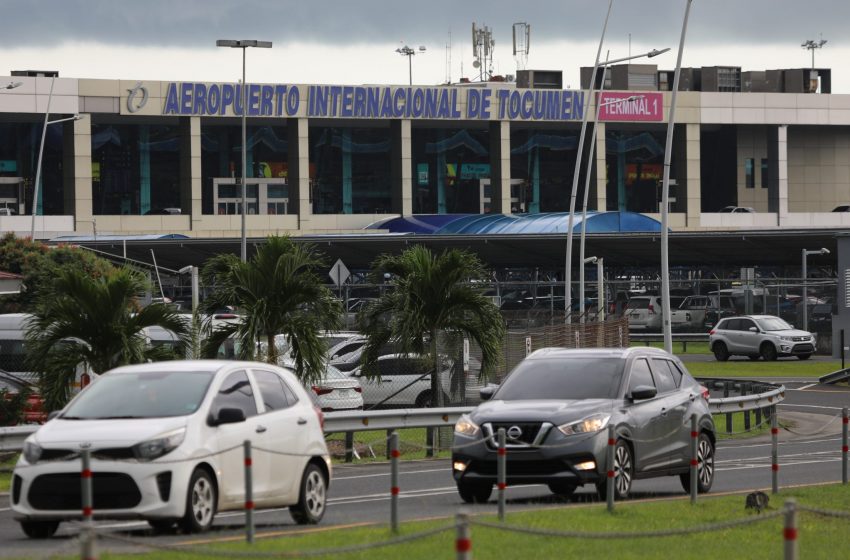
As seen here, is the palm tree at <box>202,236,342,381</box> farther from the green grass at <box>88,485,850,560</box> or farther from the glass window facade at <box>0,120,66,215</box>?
the glass window facade at <box>0,120,66,215</box>

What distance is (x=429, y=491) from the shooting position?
64.3 ft

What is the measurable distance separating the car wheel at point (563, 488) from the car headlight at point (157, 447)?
5041 mm

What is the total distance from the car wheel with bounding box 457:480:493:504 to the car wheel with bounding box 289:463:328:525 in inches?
86.6

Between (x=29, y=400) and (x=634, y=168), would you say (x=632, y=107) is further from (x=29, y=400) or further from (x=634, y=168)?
(x=29, y=400)

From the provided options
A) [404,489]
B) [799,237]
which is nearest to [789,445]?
[404,489]

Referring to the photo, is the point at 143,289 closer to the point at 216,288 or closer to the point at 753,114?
the point at 216,288

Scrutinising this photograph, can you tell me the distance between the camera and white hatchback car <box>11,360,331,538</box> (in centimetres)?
1340

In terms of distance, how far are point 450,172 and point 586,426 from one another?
281 ft

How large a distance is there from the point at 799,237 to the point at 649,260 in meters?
9.29

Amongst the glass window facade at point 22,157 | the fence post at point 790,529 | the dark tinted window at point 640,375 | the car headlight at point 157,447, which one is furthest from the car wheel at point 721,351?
the fence post at point 790,529

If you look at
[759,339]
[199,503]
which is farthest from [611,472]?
[759,339]

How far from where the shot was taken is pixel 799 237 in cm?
6962

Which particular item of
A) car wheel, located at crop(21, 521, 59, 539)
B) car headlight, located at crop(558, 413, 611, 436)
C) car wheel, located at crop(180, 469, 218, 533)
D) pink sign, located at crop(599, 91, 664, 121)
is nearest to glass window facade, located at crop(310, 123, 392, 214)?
pink sign, located at crop(599, 91, 664, 121)

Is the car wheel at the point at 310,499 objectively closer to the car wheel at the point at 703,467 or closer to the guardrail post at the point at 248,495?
the guardrail post at the point at 248,495
